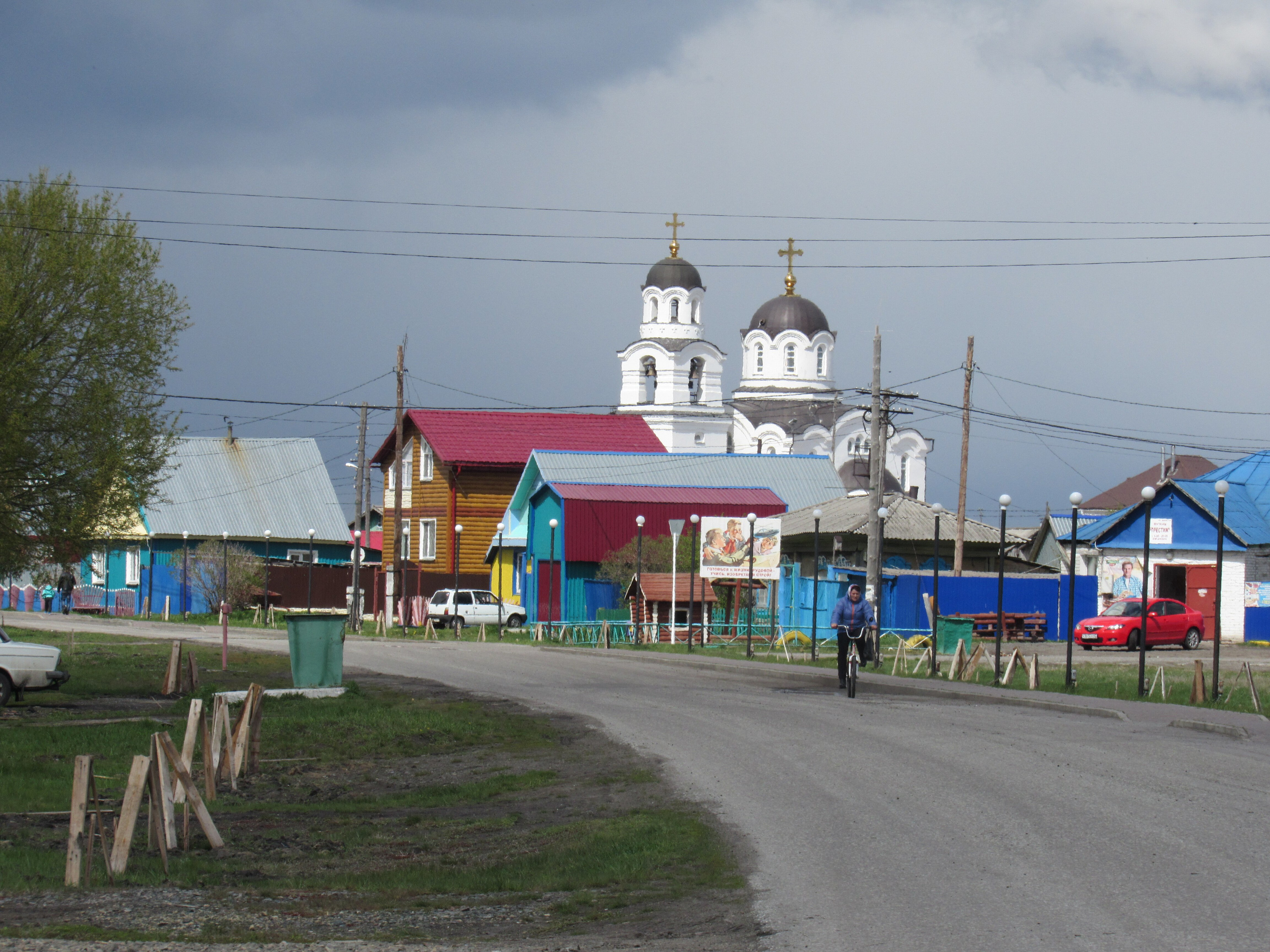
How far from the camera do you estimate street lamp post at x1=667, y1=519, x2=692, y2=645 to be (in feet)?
118

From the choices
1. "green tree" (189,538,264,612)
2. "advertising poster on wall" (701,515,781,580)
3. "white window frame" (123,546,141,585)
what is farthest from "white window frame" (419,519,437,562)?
"advertising poster on wall" (701,515,781,580)

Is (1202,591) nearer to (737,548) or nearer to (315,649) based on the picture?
(737,548)

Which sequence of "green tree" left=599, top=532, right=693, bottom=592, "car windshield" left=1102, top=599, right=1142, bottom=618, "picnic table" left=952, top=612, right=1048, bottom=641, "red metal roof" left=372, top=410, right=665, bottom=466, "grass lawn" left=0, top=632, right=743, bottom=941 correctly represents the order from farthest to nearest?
"red metal roof" left=372, top=410, right=665, bottom=466 → "green tree" left=599, top=532, right=693, bottom=592 → "picnic table" left=952, top=612, right=1048, bottom=641 → "car windshield" left=1102, top=599, right=1142, bottom=618 → "grass lawn" left=0, top=632, right=743, bottom=941

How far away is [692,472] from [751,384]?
39.6m

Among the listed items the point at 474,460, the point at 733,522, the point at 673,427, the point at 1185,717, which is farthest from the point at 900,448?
the point at 1185,717

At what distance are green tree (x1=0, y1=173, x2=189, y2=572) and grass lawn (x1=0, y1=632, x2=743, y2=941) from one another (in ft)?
16.0

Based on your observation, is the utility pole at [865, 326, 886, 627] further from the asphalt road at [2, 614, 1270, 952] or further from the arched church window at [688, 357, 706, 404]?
the arched church window at [688, 357, 706, 404]

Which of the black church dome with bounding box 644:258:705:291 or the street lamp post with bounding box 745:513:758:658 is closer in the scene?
the street lamp post with bounding box 745:513:758:658

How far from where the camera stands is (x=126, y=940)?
716cm

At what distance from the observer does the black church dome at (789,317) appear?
96.8 meters

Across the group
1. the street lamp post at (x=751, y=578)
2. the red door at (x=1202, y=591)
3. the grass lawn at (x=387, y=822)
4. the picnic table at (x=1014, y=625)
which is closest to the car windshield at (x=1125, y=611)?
the picnic table at (x=1014, y=625)

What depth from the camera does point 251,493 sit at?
65750mm

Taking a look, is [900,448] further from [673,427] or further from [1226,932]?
[1226,932]

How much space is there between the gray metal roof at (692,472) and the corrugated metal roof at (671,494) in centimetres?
136
